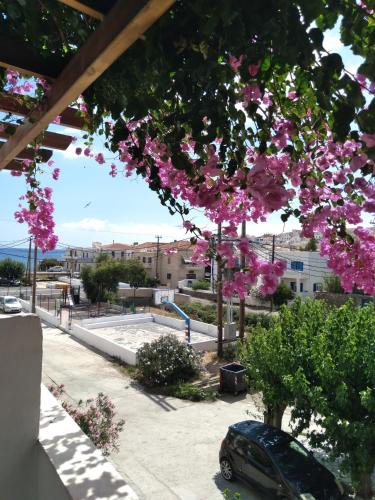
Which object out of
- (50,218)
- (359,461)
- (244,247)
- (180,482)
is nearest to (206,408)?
(180,482)

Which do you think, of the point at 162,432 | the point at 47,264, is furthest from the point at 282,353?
the point at 47,264

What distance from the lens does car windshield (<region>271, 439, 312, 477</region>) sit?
20.5ft

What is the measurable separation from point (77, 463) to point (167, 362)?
Result: 438 inches

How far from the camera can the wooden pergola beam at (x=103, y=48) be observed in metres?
0.96

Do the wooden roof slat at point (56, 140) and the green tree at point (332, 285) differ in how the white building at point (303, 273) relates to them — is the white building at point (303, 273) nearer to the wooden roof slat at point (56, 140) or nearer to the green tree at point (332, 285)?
the green tree at point (332, 285)

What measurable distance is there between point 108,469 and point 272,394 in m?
5.62

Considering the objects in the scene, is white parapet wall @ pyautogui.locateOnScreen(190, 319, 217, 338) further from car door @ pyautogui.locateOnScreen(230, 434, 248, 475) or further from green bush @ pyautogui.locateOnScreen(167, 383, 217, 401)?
car door @ pyautogui.locateOnScreen(230, 434, 248, 475)

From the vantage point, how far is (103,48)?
1.14 metres

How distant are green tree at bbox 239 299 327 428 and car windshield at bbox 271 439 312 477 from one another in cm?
66

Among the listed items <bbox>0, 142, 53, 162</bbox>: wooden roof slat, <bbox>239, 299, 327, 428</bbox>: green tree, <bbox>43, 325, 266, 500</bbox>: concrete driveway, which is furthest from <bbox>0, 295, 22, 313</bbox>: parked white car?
<bbox>0, 142, 53, 162</bbox>: wooden roof slat

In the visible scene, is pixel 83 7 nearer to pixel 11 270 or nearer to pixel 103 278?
pixel 103 278

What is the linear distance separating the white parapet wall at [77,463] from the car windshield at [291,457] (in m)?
5.06

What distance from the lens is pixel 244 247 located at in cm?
229

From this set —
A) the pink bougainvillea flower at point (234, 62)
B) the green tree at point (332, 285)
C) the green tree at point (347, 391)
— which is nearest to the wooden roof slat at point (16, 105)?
the pink bougainvillea flower at point (234, 62)
